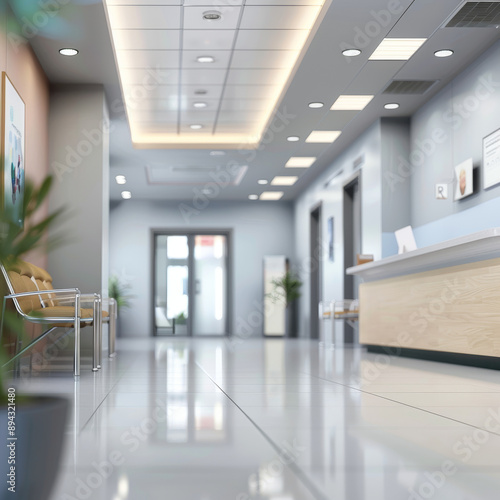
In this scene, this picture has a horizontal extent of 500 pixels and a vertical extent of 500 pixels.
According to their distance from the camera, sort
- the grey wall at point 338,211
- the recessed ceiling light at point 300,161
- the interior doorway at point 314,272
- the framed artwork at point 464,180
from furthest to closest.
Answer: the interior doorway at point 314,272, the recessed ceiling light at point 300,161, the grey wall at point 338,211, the framed artwork at point 464,180

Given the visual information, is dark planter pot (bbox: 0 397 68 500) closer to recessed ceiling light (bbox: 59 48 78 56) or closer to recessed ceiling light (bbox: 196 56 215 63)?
recessed ceiling light (bbox: 59 48 78 56)

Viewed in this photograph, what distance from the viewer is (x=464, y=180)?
22.3 feet

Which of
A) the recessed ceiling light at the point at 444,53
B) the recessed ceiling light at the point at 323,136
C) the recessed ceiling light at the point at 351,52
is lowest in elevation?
the recessed ceiling light at the point at 351,52

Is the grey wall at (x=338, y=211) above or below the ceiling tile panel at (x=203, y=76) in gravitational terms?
below

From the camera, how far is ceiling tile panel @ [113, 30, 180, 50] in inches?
251

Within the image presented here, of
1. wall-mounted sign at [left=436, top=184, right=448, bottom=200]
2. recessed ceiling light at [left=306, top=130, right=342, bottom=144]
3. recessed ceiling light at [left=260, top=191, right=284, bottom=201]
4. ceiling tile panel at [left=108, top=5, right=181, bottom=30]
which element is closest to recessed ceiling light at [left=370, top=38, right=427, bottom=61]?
wall-mounted sign at [left=436, top=184, right=448, bottom=200]

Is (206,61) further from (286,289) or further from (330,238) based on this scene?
(286,289)

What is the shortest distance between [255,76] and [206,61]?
71 centimetres

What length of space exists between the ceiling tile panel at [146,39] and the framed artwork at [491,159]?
119 inches

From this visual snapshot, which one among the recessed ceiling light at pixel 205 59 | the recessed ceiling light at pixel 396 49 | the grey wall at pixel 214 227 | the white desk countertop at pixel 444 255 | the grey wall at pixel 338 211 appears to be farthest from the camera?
the grey wall at pixel 214 227

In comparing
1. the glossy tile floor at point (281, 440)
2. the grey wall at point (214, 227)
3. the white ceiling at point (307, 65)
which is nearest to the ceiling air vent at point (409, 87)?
the white ceiling at point (307, 65)

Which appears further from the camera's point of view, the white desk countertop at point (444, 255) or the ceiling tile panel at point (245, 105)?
the ceiling tile panel at point (245, 105)

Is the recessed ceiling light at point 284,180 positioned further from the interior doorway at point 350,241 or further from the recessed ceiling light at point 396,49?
the recessed ceiling light at point 396,49

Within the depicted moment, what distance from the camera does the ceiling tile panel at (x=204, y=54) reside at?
6.89 meters
